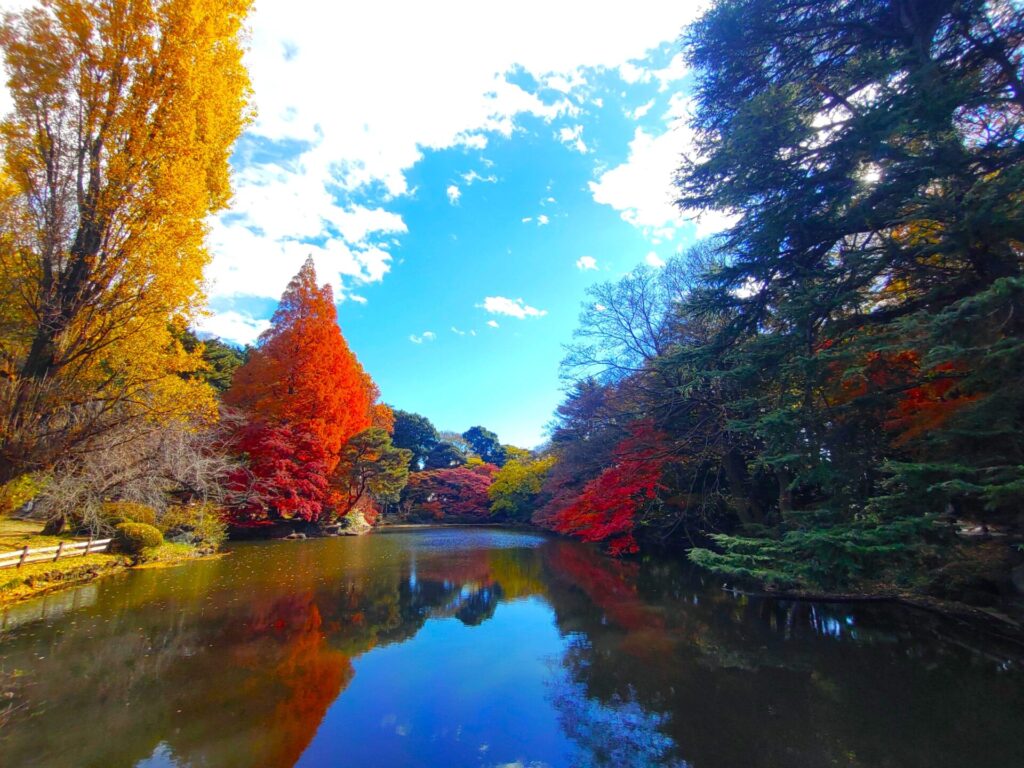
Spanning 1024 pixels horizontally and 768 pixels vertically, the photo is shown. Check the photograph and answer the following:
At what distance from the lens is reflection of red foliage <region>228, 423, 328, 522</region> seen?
18.2 metres

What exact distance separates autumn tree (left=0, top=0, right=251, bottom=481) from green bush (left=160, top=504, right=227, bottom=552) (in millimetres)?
8860

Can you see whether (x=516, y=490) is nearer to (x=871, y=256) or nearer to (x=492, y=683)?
(x=492, y=683)

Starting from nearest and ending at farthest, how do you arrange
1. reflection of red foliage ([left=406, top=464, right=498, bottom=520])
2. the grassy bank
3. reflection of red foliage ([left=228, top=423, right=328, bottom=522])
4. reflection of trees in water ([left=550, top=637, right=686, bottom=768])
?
1. reflection of trees in water ([left=550, top=637, right=686, bottom=768])
2. the grassy bank
3. reflection of red foliage ([left=228, top=423, right=328, bottom=522])
4. reflection of red foliage ([left=406, top=464, right=498, bottom=520])

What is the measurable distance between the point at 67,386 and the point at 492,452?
38.8 metres

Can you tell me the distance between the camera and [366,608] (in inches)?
324

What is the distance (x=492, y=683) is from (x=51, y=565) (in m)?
9.68

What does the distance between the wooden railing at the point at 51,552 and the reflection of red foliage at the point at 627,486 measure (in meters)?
13.4

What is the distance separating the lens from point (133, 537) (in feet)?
36.9

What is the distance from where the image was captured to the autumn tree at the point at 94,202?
5.59m

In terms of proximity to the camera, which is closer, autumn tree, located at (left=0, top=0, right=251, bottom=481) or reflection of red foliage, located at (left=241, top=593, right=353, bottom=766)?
reflection of red foliage, located at (left=241, top=593, right=353, bottom=766)

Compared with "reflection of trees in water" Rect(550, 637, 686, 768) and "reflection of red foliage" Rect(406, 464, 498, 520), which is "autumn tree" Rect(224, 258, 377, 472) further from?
"reflection of trees in water" Rect(550, 637, 686, 768)

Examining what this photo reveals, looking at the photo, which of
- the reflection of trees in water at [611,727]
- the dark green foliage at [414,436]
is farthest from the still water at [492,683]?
the dark green foliage at [414,436]

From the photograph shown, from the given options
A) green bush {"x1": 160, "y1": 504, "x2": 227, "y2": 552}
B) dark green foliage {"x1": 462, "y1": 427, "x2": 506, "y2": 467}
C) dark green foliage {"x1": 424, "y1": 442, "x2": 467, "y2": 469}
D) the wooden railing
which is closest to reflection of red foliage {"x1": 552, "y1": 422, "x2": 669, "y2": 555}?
green bush {"x1": 160, "y1": 504, "x2": 227, "y2": 552}

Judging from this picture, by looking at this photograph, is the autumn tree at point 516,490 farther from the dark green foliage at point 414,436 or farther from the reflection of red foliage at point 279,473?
the reflection of red foliage at point 279,473
